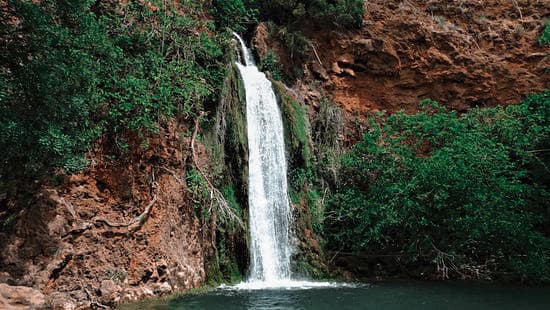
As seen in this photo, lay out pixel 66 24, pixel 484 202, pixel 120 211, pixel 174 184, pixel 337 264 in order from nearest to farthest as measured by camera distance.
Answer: pixel 66 24 < pixel 120 211 < pixel 174 184 < pixel 484 202 < pixel 337 264

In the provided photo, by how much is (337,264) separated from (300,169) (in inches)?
131

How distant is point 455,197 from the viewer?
561 inches

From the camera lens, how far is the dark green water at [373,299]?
8.56 metres

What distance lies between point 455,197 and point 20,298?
39.9 ft

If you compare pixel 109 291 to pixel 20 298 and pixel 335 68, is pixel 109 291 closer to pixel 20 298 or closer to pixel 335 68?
pixel 20 298

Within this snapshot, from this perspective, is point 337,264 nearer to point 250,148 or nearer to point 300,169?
point 300,169

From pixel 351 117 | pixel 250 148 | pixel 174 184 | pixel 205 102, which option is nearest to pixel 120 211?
pixel 174 184

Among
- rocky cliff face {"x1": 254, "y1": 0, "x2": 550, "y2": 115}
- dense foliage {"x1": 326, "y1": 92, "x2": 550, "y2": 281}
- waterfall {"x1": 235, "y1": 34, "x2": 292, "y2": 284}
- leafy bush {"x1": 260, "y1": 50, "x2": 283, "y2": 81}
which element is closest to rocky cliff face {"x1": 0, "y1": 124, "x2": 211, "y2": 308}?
waterfall {"x1": 235, "y1": 34, "x2": 292, "y2": 284}

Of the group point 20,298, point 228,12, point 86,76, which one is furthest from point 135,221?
point 228,12

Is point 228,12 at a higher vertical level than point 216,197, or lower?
higher

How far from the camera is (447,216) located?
14336 millimetres

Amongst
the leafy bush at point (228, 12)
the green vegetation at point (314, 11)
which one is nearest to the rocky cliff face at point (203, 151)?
the green vegetation at point (314, 11)

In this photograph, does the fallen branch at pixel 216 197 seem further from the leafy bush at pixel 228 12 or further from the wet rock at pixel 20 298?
the leafy bush at pixel 228 12

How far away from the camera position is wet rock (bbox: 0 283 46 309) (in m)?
5.96
